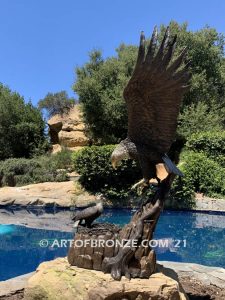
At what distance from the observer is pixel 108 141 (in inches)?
777

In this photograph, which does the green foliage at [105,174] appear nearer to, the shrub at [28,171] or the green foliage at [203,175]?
the green foliage at [203,175]

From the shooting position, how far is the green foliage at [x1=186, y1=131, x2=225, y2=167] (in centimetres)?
1489

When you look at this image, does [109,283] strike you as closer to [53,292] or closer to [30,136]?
[53,292]

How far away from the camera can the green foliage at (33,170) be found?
16688mm

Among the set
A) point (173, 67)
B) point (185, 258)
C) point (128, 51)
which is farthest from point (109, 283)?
point (128, 51)

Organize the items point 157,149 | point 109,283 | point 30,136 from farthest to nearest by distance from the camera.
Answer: point 30,136
point 157,149
point 109,283

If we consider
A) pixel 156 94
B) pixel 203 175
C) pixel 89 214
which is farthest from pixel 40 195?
pixel 156 94

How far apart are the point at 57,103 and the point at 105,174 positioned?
11.9 m

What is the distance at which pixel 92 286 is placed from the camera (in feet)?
12.7

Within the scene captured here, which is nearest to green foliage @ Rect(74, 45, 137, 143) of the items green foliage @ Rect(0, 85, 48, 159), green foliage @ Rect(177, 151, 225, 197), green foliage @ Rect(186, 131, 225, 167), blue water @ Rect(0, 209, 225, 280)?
green foliage @ Rect(0, 85, 48, 159)

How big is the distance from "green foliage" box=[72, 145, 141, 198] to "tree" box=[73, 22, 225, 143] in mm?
5086

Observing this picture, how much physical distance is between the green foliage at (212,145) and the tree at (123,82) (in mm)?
3800

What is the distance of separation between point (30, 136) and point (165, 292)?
774 inches

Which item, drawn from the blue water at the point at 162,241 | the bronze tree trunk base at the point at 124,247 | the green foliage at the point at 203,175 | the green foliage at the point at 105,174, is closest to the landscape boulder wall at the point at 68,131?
the green foliage at the point at 105,174
